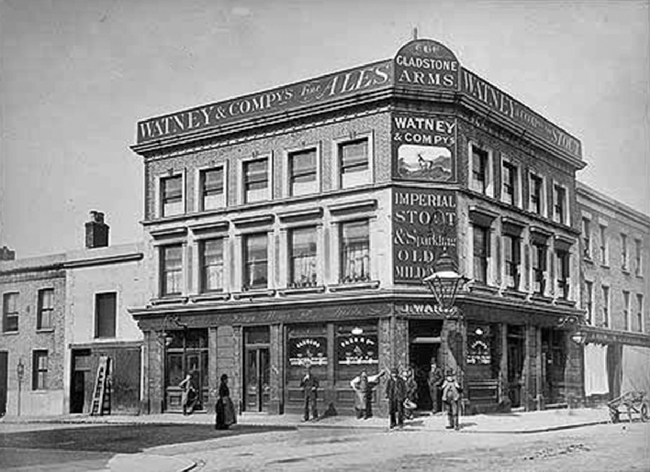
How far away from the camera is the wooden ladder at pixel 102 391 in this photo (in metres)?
4.26

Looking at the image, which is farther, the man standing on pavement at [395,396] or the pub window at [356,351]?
the pub window at [356,351]

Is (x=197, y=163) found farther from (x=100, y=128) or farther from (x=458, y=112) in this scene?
(x=458, y=112)

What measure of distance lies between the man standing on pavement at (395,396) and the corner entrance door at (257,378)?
590mm

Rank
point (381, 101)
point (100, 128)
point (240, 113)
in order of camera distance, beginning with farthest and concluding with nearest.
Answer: point (100, 128), point (240, 113), point (381, 101)

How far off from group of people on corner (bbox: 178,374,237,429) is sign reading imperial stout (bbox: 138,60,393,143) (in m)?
1.27

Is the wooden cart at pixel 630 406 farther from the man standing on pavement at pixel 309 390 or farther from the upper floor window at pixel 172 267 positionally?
the upper floor window at pixel 172 267

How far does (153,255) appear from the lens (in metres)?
4.23

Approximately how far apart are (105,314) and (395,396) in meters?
1.51

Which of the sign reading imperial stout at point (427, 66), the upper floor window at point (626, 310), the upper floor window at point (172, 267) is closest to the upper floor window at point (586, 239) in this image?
the upper floor window at point (626, 310)

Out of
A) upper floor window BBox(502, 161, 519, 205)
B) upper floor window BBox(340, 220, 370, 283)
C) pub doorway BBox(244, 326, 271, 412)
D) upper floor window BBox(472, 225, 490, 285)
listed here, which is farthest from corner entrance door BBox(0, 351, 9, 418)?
upper floor window BBox(502, 161, 519, 205)

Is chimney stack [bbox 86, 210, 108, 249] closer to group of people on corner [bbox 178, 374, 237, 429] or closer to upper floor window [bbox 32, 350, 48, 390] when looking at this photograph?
upper floor window [bbox 32, 350, 48, 390]

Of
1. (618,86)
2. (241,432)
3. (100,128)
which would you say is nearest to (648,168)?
(618,86)

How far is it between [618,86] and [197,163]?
218 cm

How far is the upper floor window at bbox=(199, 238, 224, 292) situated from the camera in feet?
13.7
